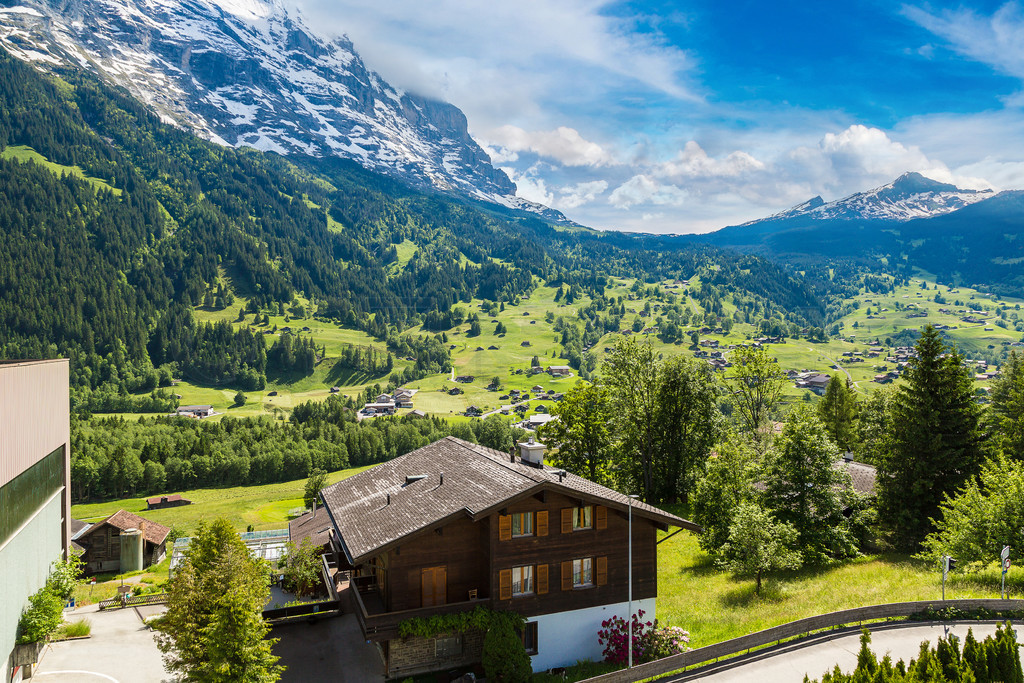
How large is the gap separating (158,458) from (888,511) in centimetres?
14672

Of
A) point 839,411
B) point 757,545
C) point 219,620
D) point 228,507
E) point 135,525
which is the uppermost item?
point 839,411

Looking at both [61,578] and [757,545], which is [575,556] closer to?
[757,545]

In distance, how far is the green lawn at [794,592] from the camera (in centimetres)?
3300

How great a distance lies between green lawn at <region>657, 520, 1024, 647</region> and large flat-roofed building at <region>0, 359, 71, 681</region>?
32688 mm

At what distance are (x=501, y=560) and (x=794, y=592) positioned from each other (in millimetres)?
17964

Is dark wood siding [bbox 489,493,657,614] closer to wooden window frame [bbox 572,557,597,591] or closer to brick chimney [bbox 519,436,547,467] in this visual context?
wooden window frame [bbox 572,557,597,591]

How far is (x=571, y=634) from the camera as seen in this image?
3284cm

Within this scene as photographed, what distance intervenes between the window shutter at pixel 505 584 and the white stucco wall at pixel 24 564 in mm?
21894

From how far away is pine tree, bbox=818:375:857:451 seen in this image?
79.1m

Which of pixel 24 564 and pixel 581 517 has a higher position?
pixel 581 517

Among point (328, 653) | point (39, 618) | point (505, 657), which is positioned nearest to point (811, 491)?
point (505, 657)

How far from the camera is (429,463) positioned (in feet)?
134

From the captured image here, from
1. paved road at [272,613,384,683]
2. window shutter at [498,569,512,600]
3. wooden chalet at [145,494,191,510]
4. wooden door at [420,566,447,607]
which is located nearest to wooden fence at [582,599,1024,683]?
window shutter at [498,569,512,600]

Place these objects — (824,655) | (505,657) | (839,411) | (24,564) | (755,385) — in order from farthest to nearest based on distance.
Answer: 1. (839,411)
2. (755,385)
3. (24,564)
4. (505,657)
5. (824,655)
